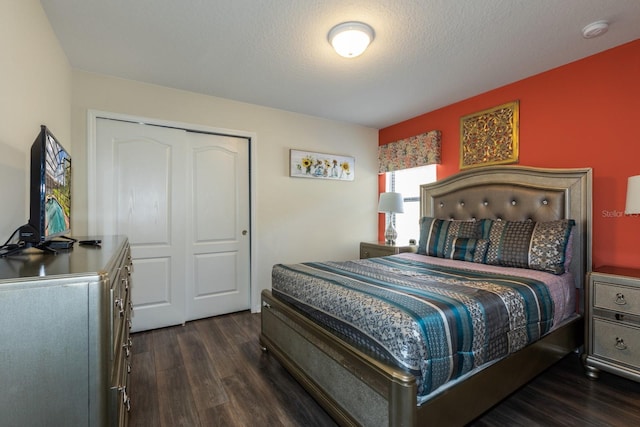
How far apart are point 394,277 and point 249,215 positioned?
208 centimetres

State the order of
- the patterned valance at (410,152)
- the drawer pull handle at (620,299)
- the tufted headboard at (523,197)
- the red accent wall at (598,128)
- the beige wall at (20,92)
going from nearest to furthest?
1. the beige wall at (20,92)
2. the drawer pull handle at (620,299)
3. the red accent wall at (598,128)
4. the tufted headboard at (523,197)
5. the patterned valance at (410,152)

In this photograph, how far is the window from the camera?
13.1ft

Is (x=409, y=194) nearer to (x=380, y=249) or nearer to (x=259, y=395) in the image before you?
(x=380, y=249)

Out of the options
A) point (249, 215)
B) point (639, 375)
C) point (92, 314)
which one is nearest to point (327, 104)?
point (249, 215)

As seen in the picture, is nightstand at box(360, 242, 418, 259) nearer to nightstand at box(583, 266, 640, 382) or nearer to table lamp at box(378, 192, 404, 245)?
table lamp at box(378, 192, 404, 245)

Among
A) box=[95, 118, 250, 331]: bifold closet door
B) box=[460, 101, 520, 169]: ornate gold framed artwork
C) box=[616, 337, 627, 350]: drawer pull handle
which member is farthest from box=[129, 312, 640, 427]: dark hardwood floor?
box=[460, 101, 520, 169]: ornate gold framed artwork

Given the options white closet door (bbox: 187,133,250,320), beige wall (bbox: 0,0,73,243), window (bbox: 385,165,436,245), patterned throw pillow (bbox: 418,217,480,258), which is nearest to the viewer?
beige wall (bbox: 0,0,73,243)

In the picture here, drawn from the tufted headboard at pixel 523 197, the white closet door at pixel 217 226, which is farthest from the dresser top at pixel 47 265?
the tufted headboard at pixel 523 197

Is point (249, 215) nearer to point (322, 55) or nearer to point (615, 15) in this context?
point (322, 55)

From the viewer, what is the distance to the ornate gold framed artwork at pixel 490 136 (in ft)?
9.69

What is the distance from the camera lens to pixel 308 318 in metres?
1.93

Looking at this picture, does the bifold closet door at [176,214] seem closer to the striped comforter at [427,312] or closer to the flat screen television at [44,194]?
the flat screen television at [44,194]

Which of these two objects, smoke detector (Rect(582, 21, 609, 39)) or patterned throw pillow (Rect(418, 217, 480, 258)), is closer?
smoke detector (Rect(582, 21, 609, 39))

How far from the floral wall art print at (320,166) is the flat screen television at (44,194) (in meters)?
2.44
